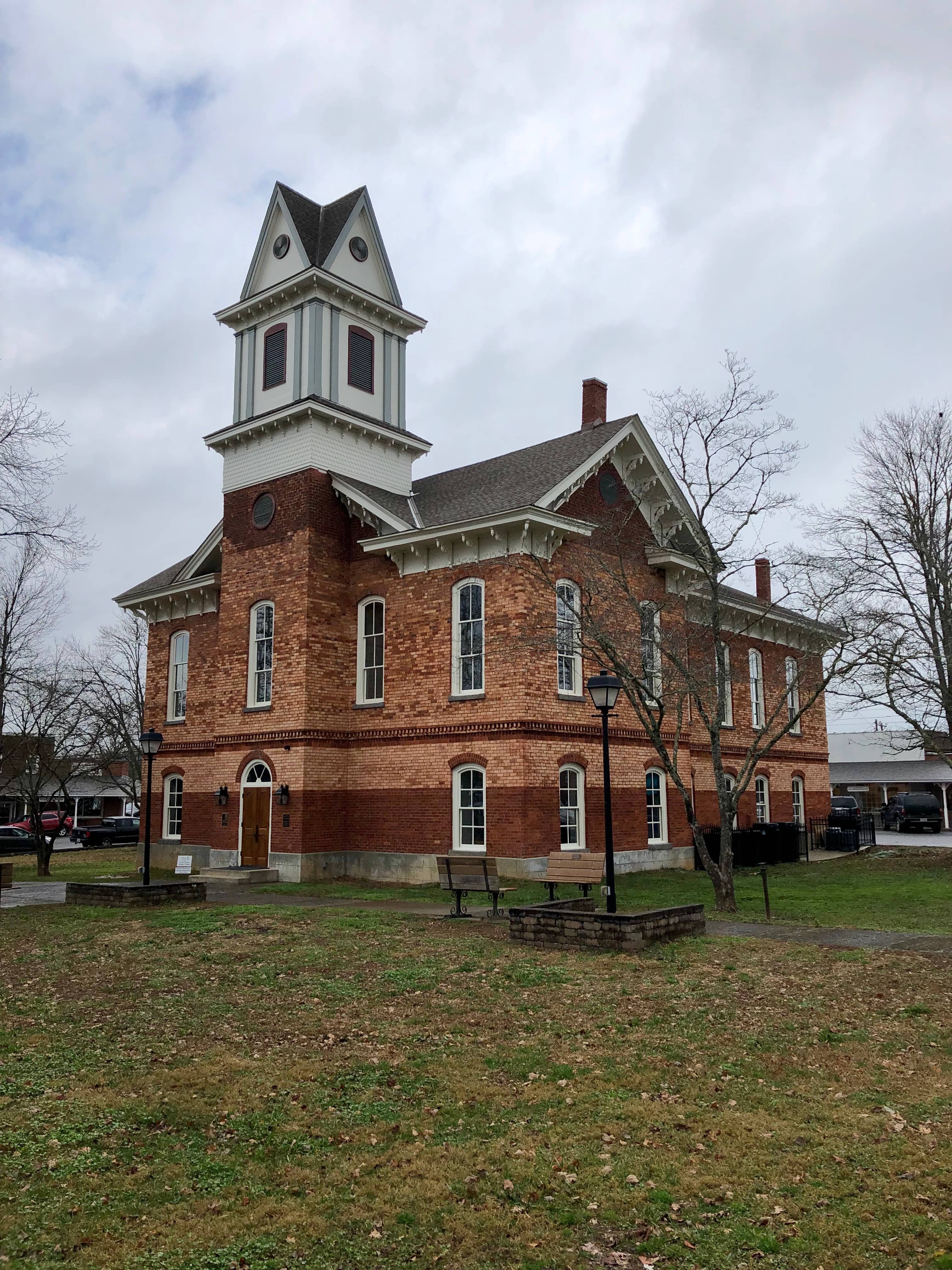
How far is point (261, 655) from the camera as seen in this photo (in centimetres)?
2592

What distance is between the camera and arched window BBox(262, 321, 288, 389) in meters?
26.9

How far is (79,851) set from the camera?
43812 millimetres

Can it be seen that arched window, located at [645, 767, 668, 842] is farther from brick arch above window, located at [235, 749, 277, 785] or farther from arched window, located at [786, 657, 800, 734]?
brick arch above window, located at [235, 749, 277, 785]

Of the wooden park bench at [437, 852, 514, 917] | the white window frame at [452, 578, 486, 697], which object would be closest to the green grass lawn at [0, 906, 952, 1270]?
the wooden park bench at [437, 852, 514, 917]

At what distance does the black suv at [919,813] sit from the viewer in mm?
49000

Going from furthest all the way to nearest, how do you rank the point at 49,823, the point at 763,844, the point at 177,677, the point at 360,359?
the point at 49,823
the point at 177,677
the point at 360,359
the point at 763,844

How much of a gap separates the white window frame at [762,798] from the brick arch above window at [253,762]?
16.2 m

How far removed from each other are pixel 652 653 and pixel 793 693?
8.22 m

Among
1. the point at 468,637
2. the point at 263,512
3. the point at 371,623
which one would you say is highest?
the point at 263,512

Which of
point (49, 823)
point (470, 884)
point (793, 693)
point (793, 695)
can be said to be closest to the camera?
point (470, 884)

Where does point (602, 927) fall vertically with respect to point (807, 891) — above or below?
above

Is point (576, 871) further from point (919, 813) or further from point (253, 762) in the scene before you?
point (919, 813)

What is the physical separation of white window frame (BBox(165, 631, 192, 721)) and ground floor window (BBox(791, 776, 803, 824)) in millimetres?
20578

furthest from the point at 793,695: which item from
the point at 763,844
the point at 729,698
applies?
the point at 763,844
